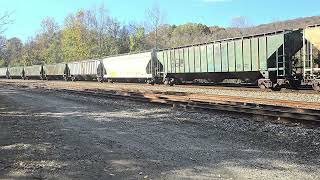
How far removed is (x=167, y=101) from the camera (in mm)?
17547

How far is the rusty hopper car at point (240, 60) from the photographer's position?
2236 cm

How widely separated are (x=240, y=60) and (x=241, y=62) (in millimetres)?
185

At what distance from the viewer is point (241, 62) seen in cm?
2553

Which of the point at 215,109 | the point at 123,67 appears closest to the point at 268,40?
the point at 215,109

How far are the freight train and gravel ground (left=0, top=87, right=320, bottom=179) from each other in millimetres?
9520

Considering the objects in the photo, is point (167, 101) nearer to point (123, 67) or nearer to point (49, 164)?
point (49, 164)

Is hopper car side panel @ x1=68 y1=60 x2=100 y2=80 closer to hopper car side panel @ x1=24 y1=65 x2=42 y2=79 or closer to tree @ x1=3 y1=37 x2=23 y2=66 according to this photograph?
hopper car side panel @ x1=24 y1=65 x2=42 y2=79

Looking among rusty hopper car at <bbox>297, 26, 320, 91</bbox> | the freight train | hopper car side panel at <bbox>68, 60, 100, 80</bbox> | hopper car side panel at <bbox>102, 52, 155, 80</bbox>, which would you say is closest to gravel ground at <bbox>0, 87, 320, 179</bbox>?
rusty hopper car at <bbox>297, 26, 320, 91</bbox>

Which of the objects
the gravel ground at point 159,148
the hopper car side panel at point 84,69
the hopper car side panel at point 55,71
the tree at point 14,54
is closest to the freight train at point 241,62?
the hopper car side panel at point 84,69

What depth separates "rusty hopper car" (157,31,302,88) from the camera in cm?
2236

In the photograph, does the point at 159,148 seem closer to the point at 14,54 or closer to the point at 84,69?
the point at 84,69

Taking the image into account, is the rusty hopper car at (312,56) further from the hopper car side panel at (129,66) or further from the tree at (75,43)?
the tree at (75,43)

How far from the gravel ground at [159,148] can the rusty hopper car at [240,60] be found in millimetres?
10462

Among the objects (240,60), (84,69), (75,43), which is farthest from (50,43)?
(240,60)
